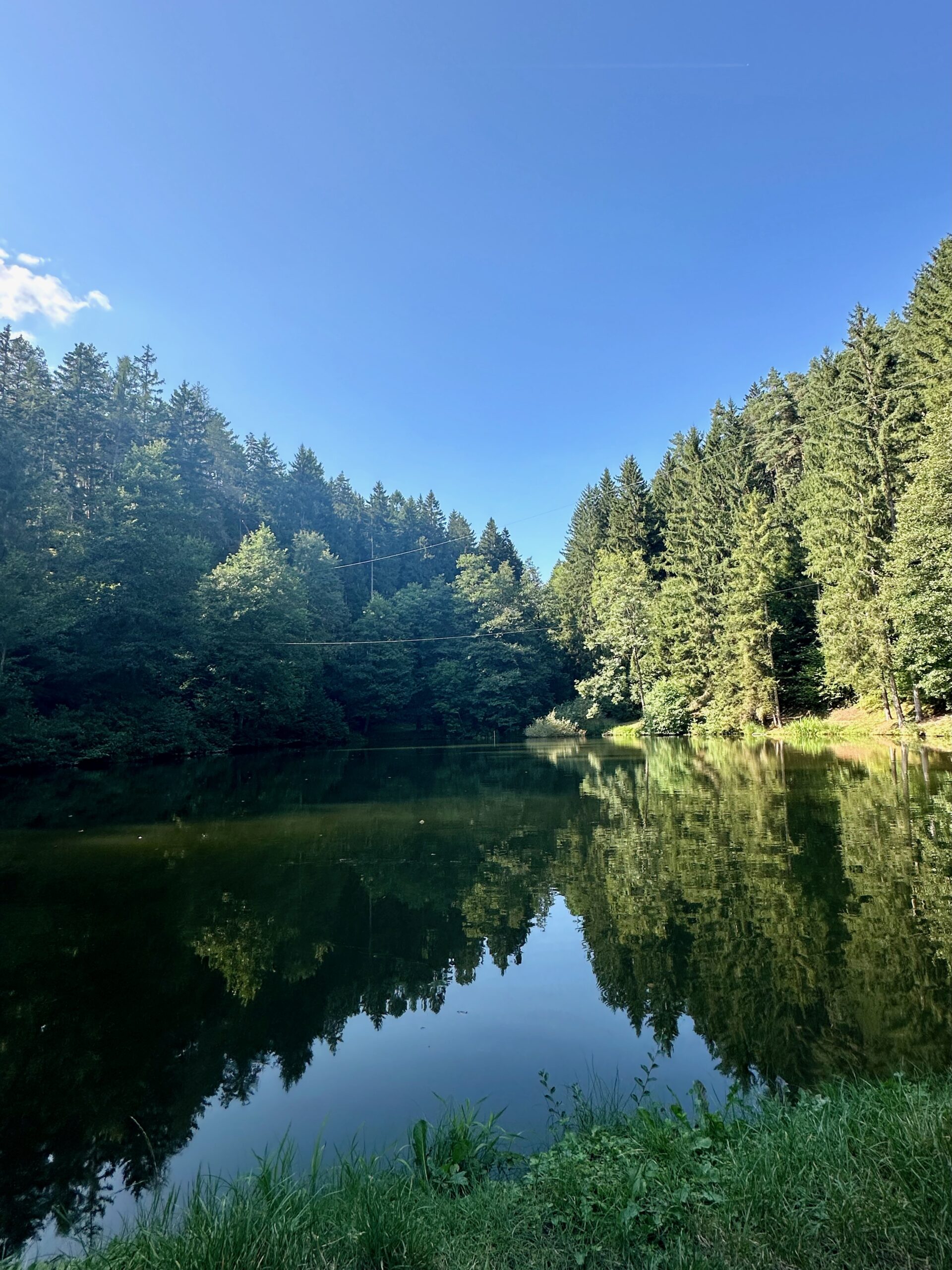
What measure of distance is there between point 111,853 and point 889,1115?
10.9 meters

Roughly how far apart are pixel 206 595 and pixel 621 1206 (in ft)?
114

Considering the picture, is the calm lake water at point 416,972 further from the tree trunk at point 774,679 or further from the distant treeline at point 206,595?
the tree trunk at point 774,679

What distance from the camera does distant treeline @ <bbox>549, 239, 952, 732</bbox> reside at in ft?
69.9

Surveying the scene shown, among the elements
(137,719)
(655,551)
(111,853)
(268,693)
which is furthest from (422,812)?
(655,551)

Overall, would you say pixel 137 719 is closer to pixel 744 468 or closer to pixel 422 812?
pixel 422 812

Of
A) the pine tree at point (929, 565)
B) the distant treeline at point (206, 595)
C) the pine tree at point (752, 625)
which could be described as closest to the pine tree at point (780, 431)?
the pine tree at point (752, 625)

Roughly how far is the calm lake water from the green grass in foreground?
2.82 ft

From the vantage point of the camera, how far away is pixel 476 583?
58000mm

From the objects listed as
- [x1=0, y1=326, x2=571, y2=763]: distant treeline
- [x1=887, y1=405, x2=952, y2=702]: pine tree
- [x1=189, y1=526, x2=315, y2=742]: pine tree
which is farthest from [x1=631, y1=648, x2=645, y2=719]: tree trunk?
[x1=887, y1=405, x2=952, y2=702]: pine tree

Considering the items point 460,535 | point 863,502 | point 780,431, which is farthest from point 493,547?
point 863,502

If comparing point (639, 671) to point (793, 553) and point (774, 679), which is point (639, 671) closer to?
point (774, 679)

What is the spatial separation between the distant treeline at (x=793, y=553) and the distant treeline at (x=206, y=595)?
34.9 feet

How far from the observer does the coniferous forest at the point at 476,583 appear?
24.0 meters

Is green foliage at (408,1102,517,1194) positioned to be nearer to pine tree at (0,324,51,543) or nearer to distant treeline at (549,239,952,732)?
distant treeline at (549,239,952,732)
